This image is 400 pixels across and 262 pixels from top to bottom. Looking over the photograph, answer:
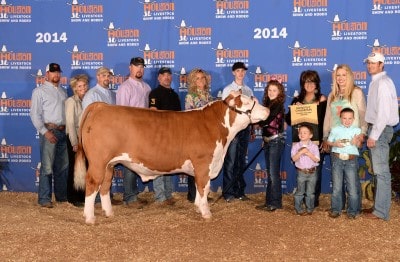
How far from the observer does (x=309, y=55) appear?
8312 millimetres

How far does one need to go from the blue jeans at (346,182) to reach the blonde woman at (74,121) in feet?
11.0

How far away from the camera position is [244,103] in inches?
265

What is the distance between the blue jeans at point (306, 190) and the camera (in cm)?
680

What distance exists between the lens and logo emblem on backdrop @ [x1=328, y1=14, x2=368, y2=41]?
816 cm

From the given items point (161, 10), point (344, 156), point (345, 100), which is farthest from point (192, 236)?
point (161, 10)

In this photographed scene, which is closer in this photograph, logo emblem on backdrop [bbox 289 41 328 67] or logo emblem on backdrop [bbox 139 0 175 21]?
logo emblem on backdrop [bbox 289 41 328 67]

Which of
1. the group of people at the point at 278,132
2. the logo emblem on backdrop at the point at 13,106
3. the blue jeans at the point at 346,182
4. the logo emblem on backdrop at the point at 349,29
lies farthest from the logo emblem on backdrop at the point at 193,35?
the blue jeans at the point at 346,182

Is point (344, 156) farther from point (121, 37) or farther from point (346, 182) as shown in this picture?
point (121, 37)

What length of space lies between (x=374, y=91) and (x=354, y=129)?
490 millimetres

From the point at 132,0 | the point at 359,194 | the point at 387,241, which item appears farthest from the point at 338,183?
the point at 132,0

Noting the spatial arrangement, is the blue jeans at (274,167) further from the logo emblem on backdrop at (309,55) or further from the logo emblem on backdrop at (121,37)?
the logo emblem on backdrop at (121,37)

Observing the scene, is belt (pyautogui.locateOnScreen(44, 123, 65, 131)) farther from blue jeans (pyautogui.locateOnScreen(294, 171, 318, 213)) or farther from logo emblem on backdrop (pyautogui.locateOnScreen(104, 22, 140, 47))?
blue jeans (pyautogui.locateOnScreen(294, 171, 318, 213))

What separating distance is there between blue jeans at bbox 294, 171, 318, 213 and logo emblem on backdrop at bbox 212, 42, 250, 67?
233 cm

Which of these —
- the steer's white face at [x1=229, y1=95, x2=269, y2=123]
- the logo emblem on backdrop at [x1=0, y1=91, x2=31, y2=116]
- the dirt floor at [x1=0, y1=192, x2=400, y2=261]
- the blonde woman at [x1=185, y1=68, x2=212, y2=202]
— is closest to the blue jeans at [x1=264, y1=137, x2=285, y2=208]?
the dirt floor at [x1=0, y1=192, x2=400, y2=261]
